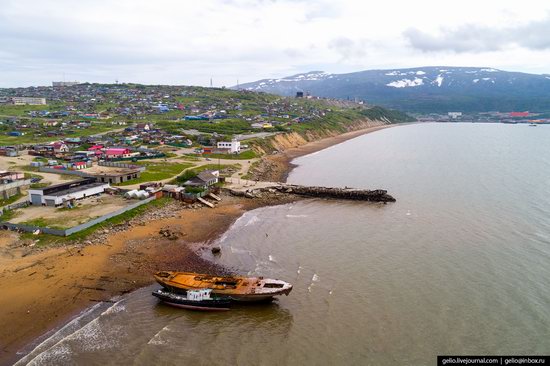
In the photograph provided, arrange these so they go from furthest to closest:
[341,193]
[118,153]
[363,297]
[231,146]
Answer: [231,146] → [118,153] → [341,193] → [363,297]

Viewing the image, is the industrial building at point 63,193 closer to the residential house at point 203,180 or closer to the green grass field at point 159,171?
the green grass field at point 159,171

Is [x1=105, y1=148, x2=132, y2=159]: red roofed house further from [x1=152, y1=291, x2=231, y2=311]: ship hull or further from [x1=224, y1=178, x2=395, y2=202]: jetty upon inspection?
[x1=152, y1=291, x2=231, y2=311]: ship hull

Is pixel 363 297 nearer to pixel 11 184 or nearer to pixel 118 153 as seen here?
pixel 11 184

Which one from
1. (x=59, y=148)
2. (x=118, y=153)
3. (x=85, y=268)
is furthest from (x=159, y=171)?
(x=85, y=268)

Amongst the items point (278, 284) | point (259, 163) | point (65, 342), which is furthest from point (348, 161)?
point (65, 342)

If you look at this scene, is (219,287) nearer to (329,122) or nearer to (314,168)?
(314,168)

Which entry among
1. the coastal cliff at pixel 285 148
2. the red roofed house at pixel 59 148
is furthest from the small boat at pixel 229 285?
the red roofed house at pixel 59 148
